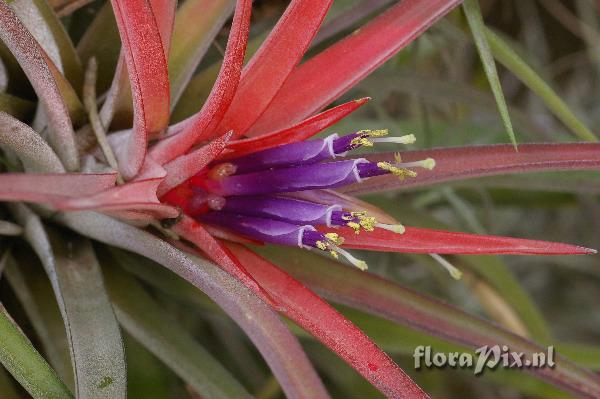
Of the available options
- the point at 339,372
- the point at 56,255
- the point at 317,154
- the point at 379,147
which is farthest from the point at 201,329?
the point at 317,154

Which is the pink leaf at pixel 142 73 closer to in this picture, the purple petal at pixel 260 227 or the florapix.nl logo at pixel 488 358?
the purple petal at pixel 260 227

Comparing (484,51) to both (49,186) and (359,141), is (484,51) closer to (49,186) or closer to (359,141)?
(359,141)

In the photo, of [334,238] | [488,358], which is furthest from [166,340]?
[488,358]

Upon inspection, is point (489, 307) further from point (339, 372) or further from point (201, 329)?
point (201, 329)

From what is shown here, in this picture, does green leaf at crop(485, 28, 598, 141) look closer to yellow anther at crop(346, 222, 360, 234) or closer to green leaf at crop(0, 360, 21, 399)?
yellow anther at crop(346, 222, 360, 234)

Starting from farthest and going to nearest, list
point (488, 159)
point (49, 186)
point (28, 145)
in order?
point (488, 159)
point (28, 145)
point (49, 186)

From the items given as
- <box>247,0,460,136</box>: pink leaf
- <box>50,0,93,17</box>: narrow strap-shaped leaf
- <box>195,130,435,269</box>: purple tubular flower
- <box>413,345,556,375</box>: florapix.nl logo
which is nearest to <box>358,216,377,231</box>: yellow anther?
<box>195,130,435,269</box>: purple tubular flower

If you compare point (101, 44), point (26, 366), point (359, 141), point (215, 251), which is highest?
point (101, 44)
